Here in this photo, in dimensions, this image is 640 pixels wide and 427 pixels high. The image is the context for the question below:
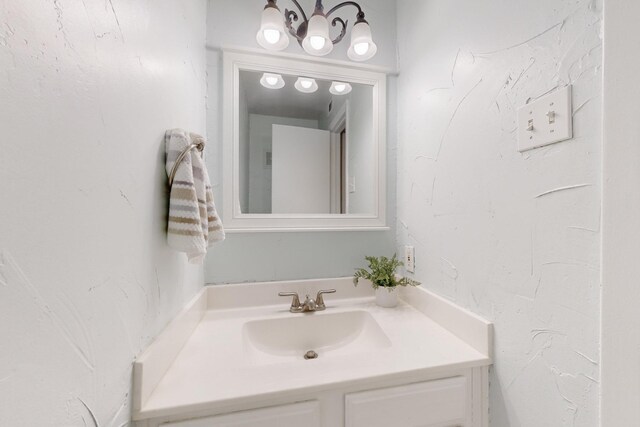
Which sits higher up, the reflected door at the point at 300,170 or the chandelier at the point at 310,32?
the chandelier at the point at 310,32

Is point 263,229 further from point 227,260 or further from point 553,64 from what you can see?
point 553,64

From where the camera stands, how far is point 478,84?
0.80 meters

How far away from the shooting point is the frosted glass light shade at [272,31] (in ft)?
3.45

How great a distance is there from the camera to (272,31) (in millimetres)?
1077

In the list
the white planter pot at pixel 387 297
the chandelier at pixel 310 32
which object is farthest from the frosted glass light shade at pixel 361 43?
the white planter pot at pixel 387 297

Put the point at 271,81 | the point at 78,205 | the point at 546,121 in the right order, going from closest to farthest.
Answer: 1. the point at 78,205
2. the point at 546,121
3. the point at 271,81

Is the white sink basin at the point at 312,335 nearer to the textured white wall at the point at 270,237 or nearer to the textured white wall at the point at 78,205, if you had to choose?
the textured white wall at the point at 270,237

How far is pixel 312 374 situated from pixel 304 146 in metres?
0.94

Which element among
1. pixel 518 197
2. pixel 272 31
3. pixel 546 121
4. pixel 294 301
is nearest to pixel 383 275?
pixel 294 301

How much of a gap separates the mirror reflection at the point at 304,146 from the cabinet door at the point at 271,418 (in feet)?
2.50

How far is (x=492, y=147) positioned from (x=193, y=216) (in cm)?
83

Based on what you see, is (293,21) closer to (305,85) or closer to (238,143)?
(305,85)

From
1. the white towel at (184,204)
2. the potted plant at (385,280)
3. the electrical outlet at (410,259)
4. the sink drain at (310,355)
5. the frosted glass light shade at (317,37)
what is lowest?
the sink drain at (310,355)

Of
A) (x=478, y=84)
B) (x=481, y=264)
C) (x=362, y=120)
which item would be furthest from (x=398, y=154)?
(x=481, y=264)
